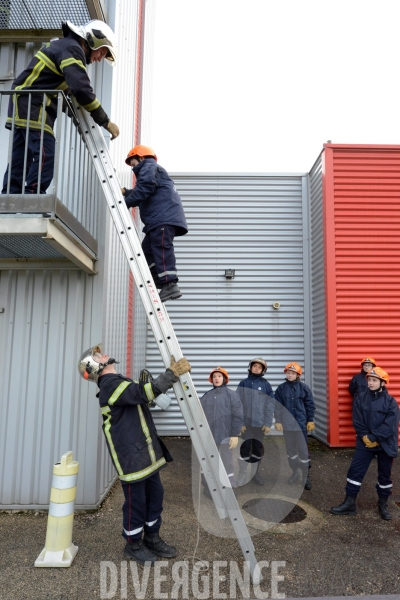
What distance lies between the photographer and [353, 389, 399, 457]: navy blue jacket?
16.0ft

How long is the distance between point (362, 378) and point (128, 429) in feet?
16.8

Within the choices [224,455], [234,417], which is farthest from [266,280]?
[224,455]

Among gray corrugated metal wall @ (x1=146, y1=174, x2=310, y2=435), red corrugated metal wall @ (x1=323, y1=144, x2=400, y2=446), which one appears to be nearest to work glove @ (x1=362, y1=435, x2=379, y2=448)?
red corrugated metal wall @ (x1=323, y1=144, x2=400, y2=446)

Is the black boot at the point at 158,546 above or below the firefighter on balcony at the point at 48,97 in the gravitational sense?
below

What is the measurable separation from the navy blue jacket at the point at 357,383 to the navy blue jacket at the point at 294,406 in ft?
5.30

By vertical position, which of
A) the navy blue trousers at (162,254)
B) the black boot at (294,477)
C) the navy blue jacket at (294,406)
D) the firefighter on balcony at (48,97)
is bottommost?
the black boot at (294,477)

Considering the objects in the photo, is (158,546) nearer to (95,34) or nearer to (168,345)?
(168,345)

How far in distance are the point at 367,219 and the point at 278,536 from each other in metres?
6.04

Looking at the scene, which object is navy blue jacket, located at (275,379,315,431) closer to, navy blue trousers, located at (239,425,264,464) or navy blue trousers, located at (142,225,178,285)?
navy blue trousers, located at (239,425,264,464)

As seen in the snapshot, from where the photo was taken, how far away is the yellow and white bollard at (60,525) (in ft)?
12.2

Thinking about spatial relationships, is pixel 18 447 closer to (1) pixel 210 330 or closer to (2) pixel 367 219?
(1) pixel 210 330

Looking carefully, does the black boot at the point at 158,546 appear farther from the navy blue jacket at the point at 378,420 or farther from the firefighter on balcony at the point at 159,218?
the navy blue jacket at the point at 378,420

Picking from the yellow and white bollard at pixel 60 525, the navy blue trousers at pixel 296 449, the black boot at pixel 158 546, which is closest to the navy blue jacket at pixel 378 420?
the navy blue trousers at pixel 296 449

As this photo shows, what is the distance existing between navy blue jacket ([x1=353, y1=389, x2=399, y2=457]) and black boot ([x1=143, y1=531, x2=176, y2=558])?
2537 millimetres
